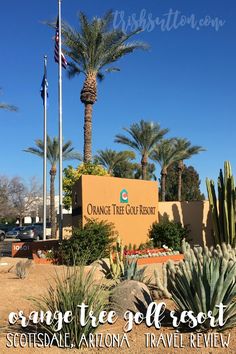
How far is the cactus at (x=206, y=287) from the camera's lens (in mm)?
5867

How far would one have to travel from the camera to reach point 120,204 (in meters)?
16.8

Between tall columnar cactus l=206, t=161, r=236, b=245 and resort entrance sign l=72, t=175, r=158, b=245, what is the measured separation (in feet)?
8.06

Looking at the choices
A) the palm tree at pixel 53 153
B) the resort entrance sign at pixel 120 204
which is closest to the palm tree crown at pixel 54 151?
the palm tree at pixel 53 153

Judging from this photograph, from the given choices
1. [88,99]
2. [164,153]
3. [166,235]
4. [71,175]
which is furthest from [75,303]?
[164,153]

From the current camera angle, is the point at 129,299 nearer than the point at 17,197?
Yes

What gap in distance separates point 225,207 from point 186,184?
63.8 meters

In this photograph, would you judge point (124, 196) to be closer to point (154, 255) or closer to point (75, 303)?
point (154, 255)

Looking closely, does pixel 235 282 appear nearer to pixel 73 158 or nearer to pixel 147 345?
pixel 147 345

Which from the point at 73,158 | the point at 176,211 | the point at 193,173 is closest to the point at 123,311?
the point at 176,211

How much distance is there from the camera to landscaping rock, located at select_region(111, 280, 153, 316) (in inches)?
273

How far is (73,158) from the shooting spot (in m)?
42.2

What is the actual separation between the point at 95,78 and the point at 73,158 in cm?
1620

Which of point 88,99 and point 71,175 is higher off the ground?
point 88,99

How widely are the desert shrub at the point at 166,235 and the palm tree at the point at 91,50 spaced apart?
9.87 meters
